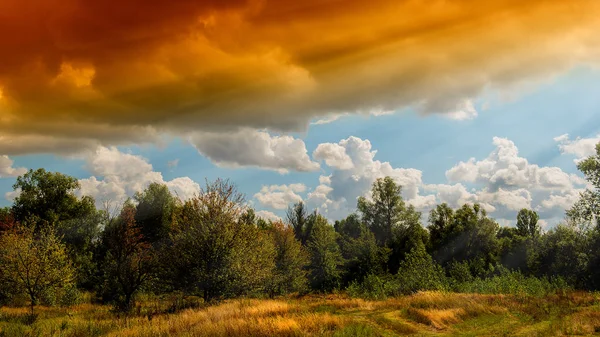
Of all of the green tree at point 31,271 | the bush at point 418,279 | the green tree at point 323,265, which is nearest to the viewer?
the green tree at point 31,271

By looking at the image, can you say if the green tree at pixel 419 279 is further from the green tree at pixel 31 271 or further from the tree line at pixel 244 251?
the green tree at pixel 31 271

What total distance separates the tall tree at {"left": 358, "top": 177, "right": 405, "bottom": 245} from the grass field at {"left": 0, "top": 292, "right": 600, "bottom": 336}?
175 feet

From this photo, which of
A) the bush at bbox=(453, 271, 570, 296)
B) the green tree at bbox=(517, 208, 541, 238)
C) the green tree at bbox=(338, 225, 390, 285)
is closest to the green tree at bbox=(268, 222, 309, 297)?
the green tree at bbox=(338, 225, 390, 285)

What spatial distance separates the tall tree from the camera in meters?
77.5

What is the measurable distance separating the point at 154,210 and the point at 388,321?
5408 cm

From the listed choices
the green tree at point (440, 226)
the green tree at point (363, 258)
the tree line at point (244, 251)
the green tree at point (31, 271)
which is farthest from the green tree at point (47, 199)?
the green tree at point (440, 226)

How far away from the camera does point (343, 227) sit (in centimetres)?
11212

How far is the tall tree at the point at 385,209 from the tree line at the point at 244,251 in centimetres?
22

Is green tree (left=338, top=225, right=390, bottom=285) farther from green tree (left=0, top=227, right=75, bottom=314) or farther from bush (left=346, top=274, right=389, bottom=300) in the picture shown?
green tree (left=0, top=227, right=75, bottom=314)

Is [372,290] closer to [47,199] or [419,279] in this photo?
[419,279]

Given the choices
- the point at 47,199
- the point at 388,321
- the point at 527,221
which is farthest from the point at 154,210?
the point at 527,221

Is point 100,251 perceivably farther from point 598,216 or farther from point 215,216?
point 598,216

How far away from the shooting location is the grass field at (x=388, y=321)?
14.8 m

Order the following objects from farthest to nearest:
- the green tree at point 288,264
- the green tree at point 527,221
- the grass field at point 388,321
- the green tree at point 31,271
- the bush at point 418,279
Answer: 1. the green tree at point 527,221
2. the green tree at point 288,264
3. the bush at point 418,279
4. the green tree at point 31,271
5. the grass field at point 388,321
